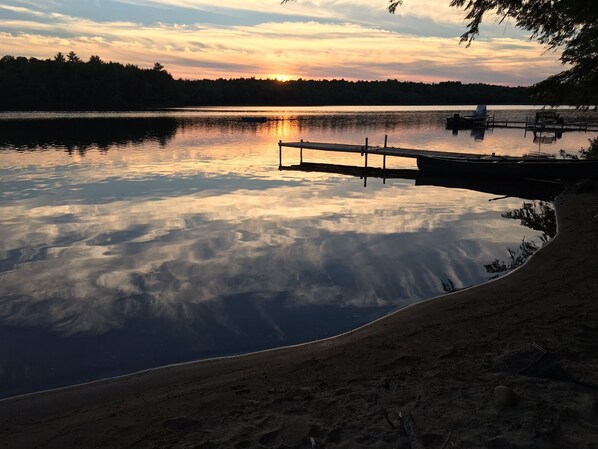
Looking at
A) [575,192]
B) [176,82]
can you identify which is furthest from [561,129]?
[176,82]

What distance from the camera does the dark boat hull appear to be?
2351 centimetres

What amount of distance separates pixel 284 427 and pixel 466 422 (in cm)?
165

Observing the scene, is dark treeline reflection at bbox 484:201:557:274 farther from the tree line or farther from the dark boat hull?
the tree line

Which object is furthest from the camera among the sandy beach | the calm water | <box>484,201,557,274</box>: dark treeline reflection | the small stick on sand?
<box>484,201,557,274</box>: dark treeline reflection

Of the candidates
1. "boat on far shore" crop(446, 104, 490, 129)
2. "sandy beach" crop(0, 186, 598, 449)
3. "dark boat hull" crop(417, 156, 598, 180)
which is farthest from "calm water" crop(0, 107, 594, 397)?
"boat on far shore" crop(446, 104, 490, 129)

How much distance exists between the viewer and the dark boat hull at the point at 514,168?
23506 millimetres

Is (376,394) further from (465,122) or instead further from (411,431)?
(465,122)

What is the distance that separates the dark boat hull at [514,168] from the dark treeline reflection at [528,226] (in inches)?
206

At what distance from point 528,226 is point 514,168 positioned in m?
10.9

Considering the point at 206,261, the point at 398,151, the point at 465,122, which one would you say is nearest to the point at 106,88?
the point at 465,122

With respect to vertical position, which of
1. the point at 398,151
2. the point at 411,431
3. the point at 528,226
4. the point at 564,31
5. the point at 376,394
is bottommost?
the point at 528,226

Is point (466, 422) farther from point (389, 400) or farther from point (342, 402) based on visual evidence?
point (342, 402)

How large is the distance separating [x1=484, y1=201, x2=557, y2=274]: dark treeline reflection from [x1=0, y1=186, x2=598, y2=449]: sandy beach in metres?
3.49

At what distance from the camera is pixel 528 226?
15531 mm
